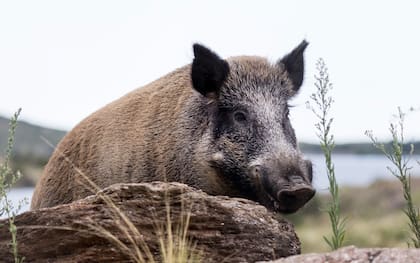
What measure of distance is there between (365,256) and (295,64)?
17.7 ft

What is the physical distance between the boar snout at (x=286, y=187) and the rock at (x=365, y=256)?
2182mm

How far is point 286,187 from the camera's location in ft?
28.0

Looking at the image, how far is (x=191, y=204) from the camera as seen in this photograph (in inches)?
292

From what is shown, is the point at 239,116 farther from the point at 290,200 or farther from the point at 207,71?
the point at 290,200

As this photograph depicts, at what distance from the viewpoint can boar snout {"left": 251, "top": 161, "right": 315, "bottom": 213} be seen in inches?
331

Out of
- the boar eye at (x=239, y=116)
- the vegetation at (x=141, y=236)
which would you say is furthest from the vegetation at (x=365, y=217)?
the vegetation at (x=141, y=236)

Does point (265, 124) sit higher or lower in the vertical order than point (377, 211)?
higher

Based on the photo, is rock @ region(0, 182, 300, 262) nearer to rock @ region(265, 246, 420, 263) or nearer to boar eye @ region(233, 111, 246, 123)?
rock @ region(265, 246, 420, 263)

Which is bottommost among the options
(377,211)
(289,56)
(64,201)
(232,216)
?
(377,211)

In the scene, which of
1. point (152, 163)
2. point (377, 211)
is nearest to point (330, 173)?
point (152, 163)

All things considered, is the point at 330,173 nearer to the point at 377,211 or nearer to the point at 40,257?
the point at 40,257

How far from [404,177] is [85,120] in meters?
5.62

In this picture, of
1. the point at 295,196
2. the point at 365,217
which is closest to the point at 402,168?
the point at 295,196

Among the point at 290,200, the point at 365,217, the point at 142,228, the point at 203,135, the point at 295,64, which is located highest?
the point at 295,64
